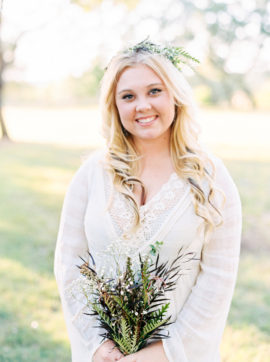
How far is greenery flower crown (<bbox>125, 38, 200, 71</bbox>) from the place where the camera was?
2039 mm

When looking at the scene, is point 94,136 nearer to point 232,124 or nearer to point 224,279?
point 232,124

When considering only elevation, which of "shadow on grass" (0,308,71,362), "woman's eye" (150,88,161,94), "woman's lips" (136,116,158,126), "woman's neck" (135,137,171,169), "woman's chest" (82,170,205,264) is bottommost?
"shadow on grass" (0,308,71,362)

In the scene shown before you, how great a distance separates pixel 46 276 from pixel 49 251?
857 mm

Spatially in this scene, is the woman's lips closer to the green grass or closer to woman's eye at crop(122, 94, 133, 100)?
woman's eye at crop(122, 94, 133, 100)

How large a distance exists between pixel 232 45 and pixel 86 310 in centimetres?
3021

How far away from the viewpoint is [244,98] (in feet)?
106

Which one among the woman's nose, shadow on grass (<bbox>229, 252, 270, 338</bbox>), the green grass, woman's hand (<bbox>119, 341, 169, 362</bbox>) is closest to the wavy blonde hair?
→ the woman's nose

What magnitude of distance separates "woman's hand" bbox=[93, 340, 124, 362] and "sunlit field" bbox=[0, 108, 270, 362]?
109 cm

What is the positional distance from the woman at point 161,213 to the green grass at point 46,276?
3.25ft

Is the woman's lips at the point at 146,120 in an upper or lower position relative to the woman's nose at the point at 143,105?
lower

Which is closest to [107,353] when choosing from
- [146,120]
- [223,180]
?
[223,180]

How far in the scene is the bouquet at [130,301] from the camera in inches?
67.1

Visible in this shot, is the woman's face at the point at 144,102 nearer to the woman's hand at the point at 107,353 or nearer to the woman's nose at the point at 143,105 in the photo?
the woman's nose at the point at 143,105

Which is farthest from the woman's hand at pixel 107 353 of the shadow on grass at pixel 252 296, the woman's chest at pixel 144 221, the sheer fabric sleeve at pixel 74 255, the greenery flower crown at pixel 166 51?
the shadow on grass at pixel 252 296
